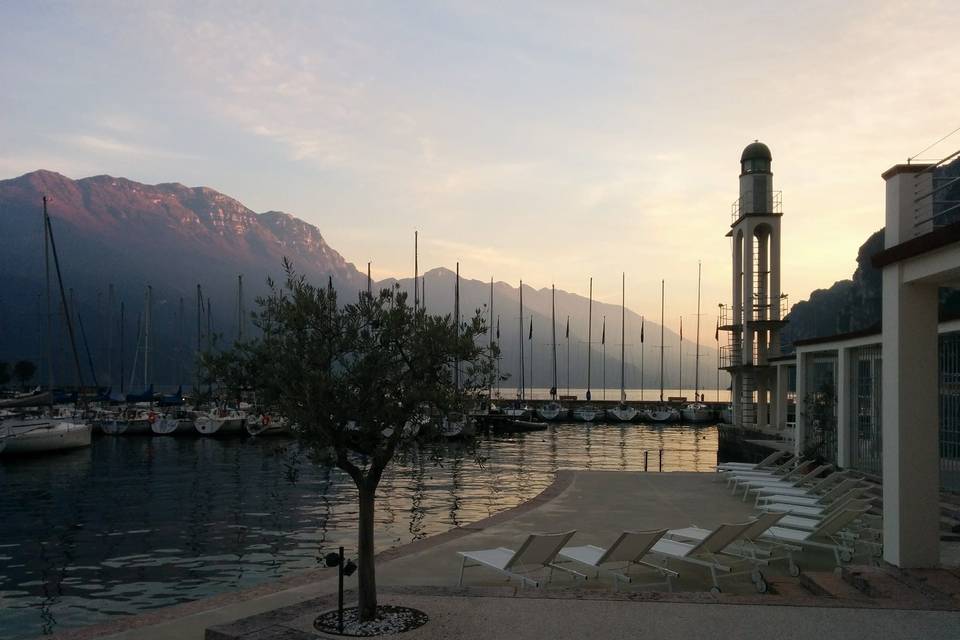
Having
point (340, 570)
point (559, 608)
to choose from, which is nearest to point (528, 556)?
point (559, 608)

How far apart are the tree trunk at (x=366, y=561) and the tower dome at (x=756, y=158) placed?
35.4 meters

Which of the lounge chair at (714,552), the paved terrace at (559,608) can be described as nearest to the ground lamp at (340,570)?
the paved terrace at (559,608)

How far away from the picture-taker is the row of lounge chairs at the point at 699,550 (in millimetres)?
9234

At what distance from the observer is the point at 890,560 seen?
9.18m

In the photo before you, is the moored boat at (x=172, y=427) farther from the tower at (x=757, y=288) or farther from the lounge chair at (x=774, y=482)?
the lounge chair at (x=774, y=482)

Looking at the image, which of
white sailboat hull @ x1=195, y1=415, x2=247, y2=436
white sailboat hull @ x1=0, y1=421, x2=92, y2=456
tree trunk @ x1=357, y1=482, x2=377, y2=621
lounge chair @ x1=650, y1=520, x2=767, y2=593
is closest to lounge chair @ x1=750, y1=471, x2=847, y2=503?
lounge chair @ x1=650, y1=520, x2=767, y2=593

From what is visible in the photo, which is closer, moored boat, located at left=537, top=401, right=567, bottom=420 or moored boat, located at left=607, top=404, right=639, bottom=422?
moored boat, located at left=537, top=401, right=567, bottom=420

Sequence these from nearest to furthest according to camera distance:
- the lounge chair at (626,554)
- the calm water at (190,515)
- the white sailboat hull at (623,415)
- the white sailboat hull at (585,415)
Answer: the lounge chair at (626,554) < the calm water at (190,515) < the white sailboat hull at (585,415) < the white sailboat hull at (623,415)

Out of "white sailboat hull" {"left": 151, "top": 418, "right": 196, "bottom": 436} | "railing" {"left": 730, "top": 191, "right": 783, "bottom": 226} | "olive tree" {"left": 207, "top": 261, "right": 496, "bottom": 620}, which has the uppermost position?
"railing" {"left": 730, "top": 191, "right": 783, "bottom": 226}

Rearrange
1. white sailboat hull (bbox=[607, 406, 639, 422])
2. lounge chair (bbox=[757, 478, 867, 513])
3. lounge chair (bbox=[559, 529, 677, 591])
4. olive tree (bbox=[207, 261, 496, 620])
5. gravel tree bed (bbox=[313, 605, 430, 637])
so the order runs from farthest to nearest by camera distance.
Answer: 1. white sailboat hull (bbox=[607, 406, 639, 422])
2. lounge chair (bbox=[757, 478, 867, 513])
3. lounge chair (bbox=[559, 529, 677, 591])
4. olive tree (bbox=[207, 261, 496, 620])
5. gravel tree bed (bbox=[313, 605, 430, 637])

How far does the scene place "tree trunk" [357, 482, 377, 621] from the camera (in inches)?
288

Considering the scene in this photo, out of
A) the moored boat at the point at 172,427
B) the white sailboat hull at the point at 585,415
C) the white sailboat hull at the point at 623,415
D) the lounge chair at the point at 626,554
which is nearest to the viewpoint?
the lounge chair at the point at 626,554

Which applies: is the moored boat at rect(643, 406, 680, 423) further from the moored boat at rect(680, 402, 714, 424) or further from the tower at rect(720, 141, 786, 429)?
the tower at rect(720, 141, 786, 429)

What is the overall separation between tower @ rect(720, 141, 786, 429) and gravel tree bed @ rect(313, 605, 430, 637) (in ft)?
108
